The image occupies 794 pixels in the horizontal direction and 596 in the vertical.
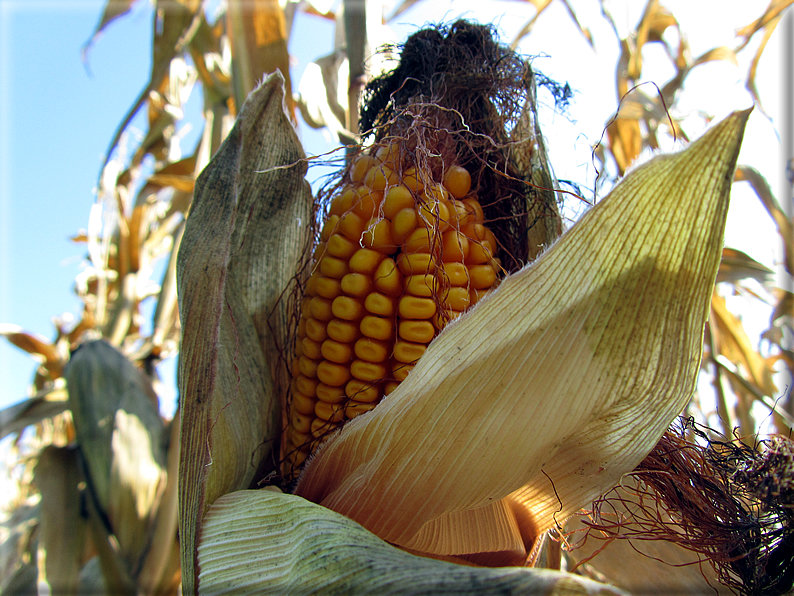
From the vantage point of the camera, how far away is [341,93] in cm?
135

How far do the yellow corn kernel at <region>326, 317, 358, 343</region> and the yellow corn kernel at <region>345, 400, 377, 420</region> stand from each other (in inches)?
3.4

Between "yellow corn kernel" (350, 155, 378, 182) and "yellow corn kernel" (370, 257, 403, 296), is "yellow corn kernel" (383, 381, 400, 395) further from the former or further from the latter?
"yellow corn kernel" (350, 155, 378, 182)

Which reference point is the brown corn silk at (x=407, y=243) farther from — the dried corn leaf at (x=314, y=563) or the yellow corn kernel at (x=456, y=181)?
the dried corn leaf at (x=314, y=563)

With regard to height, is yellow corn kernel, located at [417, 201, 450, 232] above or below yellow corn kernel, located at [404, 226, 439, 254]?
above

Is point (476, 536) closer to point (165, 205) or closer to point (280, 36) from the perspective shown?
point (280, 36)

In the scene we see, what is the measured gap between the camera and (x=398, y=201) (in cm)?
65

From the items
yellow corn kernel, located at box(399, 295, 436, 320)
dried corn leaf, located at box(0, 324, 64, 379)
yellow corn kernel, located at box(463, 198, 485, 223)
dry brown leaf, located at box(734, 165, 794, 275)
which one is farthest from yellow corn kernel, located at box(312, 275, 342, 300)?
dried corn leaf, located at box(0, 324, 64, 379)

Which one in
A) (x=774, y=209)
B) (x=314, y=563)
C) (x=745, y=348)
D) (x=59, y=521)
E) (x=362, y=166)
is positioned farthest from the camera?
(x=745, y=348)

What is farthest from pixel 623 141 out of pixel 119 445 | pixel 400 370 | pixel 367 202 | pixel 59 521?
pixel 59 521

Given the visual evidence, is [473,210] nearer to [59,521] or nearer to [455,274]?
[455,274]

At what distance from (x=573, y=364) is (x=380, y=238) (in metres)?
0.31

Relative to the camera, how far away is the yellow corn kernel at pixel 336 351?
2.09 feet

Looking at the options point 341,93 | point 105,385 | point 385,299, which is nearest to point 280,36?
point 341,93

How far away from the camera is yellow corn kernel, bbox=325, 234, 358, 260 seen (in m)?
0.66
